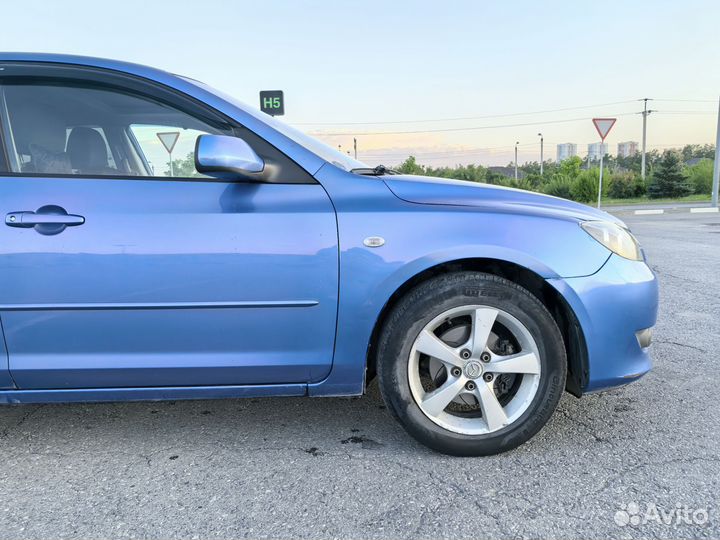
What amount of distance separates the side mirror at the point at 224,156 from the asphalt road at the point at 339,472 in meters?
1.20

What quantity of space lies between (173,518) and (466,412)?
123 cm

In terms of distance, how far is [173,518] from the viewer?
5.87 feet

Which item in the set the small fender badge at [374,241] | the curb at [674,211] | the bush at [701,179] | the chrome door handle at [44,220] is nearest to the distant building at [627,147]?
the bush at [701,179]

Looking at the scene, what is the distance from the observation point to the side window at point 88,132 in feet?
6.95

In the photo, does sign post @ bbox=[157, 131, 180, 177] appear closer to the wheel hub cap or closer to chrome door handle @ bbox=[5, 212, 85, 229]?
chrome door handle @ bbox=[5, 212, 85, 229]

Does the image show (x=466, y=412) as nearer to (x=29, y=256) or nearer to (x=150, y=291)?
(x=150, y=291)

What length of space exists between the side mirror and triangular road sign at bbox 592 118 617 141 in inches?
512

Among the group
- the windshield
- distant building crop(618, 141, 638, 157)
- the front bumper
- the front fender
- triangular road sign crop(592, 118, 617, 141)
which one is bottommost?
the front bumper

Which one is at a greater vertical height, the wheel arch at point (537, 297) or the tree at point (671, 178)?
the tree at point (671, 178)

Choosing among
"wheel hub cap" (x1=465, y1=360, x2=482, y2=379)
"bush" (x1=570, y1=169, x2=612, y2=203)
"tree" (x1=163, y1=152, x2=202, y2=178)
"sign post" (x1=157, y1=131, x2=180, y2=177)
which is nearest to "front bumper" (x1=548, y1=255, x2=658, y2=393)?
"wheel hub cap" (x1=465, y1=360, x2=482, y2=379)

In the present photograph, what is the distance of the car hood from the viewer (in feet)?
6.94

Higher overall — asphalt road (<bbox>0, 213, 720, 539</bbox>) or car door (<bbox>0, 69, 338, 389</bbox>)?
car door (<bbox>0, 69, 338, 389</bbox>)

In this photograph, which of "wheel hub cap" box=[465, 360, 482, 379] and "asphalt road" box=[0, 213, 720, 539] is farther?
"wheel hub cap" box=[465, 360, 482, 379]

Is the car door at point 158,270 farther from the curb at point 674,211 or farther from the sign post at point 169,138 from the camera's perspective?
the curb at point 674,211
